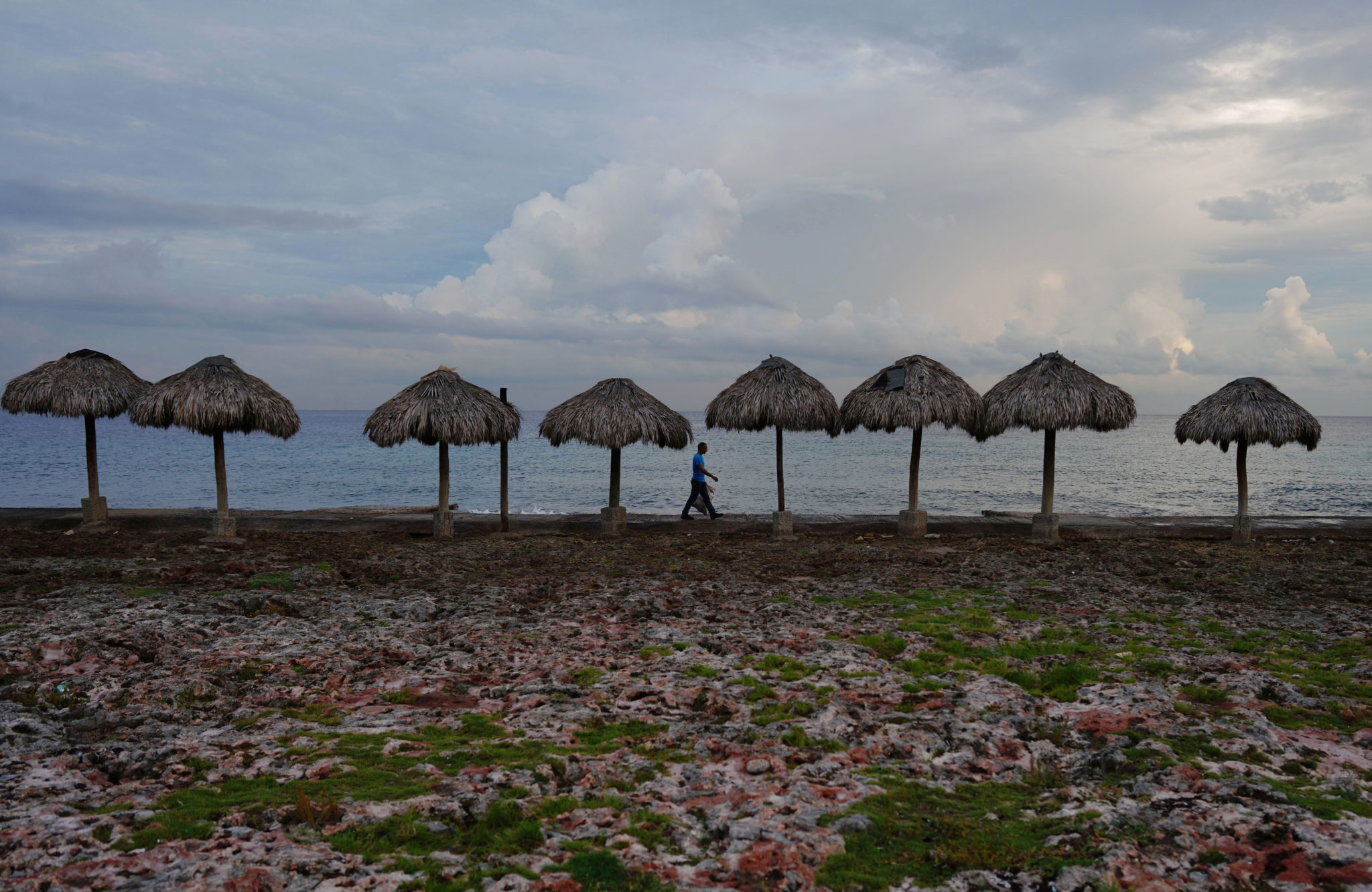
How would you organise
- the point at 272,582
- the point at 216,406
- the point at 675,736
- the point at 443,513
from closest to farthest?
the point at 675,736 → the point at 272,582 → the point at 216,406 → the point at 443,513

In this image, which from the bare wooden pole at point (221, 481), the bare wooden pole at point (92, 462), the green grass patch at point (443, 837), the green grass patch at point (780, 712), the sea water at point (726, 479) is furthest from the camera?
the sea water at point (726, 479)

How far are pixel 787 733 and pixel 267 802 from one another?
3037mm

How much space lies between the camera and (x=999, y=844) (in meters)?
3.81

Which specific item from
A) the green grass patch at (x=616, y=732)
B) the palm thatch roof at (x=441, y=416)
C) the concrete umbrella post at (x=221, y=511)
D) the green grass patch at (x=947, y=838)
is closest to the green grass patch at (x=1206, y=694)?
the green grass patch at (x=947, y=838)

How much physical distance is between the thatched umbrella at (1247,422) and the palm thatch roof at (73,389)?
840 inches

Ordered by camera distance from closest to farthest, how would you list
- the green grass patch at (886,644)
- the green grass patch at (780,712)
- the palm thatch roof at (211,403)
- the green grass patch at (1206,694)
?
the green grass patch at (780,712)
the green grass patch at (1206,694)
the green grass patch at (886,644)
the palm thatch roof at (211,403)

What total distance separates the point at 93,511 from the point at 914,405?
16598 mm

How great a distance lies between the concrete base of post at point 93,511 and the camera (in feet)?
51.8

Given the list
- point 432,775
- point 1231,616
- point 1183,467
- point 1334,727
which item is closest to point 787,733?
point 432,775

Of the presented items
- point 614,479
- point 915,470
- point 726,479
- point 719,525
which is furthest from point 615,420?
point 726,479

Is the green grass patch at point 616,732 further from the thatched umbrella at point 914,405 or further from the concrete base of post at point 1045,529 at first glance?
the concrete base of post at point 1045,529

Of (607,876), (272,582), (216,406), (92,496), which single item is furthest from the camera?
(92,496)

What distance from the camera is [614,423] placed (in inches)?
615

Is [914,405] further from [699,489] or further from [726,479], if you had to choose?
[726,479]
